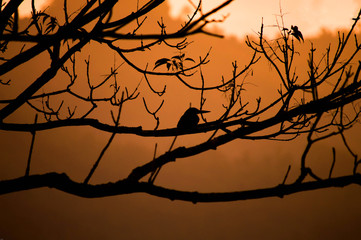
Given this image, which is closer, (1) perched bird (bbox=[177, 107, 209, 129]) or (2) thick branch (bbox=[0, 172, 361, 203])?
(2) thick branch (bbox=[0, 172, 361, 203])

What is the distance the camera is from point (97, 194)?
183 centimetres

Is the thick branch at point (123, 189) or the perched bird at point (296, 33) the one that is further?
the perched bird at point (296, 33)

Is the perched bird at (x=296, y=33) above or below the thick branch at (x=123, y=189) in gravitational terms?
above

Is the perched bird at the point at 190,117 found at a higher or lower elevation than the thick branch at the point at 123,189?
higher

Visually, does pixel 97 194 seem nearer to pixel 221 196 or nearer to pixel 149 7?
pixel 221 196

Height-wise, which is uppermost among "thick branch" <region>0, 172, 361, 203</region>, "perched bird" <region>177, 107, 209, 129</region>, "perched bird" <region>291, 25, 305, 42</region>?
"perched bird" <region>291, 25, 305, 42</region>

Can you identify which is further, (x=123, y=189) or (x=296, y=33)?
(x=296, y=33)

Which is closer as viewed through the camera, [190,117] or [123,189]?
[123,189]

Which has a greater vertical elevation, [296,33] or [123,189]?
[296,33]

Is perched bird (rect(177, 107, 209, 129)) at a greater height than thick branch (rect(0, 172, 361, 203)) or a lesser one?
greater

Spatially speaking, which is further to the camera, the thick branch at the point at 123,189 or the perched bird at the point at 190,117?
the perched bird at the point at 190,117

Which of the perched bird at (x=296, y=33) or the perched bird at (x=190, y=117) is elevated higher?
the perched bird at (x=296, y=33)

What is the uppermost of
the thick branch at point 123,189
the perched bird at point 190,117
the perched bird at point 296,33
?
the perched bird at point 296,33

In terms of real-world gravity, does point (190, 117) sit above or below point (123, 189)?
above
